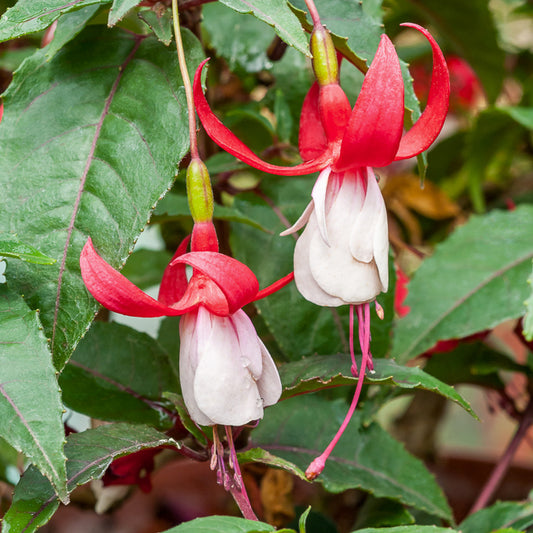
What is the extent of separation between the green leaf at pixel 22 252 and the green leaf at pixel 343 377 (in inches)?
6.7

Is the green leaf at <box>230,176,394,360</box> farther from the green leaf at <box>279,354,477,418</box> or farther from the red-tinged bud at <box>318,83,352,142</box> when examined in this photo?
the red-tinged bud at <box>318,83,352,142</box>

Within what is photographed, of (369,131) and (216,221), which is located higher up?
(369,131)

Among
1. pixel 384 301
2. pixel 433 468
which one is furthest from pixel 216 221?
pixel 433 468

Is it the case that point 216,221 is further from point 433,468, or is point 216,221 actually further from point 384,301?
A: point 433,468

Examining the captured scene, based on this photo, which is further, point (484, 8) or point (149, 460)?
point (484, 8)

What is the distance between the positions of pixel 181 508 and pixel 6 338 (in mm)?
628

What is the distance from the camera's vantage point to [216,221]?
590 millimetres

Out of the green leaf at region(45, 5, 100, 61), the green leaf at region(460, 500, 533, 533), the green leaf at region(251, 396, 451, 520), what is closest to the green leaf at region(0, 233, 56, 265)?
the green leaf at region(45, 5, 100, 61)

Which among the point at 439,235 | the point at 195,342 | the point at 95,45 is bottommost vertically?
the point at 439,235

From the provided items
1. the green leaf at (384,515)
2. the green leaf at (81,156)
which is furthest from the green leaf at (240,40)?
the green leaf at (384,515)

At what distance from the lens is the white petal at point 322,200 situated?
1.12ft

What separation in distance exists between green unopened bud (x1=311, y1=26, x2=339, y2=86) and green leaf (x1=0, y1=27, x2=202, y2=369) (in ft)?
0.26

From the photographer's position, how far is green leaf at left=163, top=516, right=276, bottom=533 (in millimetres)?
301

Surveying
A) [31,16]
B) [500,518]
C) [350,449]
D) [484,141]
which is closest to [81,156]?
[31,16]
